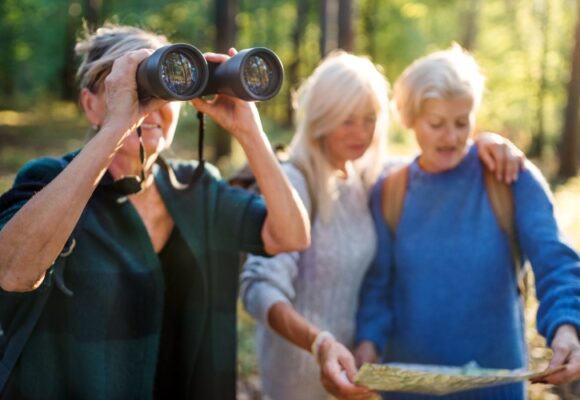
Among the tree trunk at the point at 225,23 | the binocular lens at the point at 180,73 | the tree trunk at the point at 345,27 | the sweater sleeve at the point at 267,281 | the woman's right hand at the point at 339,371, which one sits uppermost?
the tree trunk at the point at 225,23

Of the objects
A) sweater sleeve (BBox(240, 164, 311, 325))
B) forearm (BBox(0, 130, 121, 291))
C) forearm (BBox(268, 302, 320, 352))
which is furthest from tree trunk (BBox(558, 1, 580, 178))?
forearm (BBox(0, 130, 121, 291))

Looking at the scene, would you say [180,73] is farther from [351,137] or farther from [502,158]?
[502,158]

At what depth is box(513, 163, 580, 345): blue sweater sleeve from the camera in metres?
2.22

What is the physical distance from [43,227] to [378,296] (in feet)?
4.68

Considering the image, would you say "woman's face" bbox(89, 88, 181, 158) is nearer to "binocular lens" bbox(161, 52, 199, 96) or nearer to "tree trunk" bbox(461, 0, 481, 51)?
"binocular lens" bbox(161, 52, 199, 96)

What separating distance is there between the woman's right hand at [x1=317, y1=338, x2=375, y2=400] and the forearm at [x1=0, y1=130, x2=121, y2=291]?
0.95 metres

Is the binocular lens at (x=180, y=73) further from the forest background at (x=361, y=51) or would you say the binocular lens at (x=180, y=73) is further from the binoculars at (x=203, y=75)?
the forest background at (x=361, y=51)

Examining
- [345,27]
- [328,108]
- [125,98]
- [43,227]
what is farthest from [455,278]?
[345,27]

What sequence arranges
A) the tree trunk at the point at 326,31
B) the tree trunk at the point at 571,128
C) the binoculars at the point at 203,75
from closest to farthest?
1. the binoculars at the point at 203,75
2. the tree trunk at the point at 326,31
3. the tree trunk at the point at 571,128

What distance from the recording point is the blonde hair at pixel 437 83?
2717 mm

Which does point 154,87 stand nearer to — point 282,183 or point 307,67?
point 282,183

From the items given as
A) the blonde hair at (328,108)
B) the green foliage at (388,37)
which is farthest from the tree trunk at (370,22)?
the blonde hair at (328,108)

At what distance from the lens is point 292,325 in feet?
8.27

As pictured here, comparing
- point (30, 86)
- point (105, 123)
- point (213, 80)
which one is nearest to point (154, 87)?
point (105, 123)
